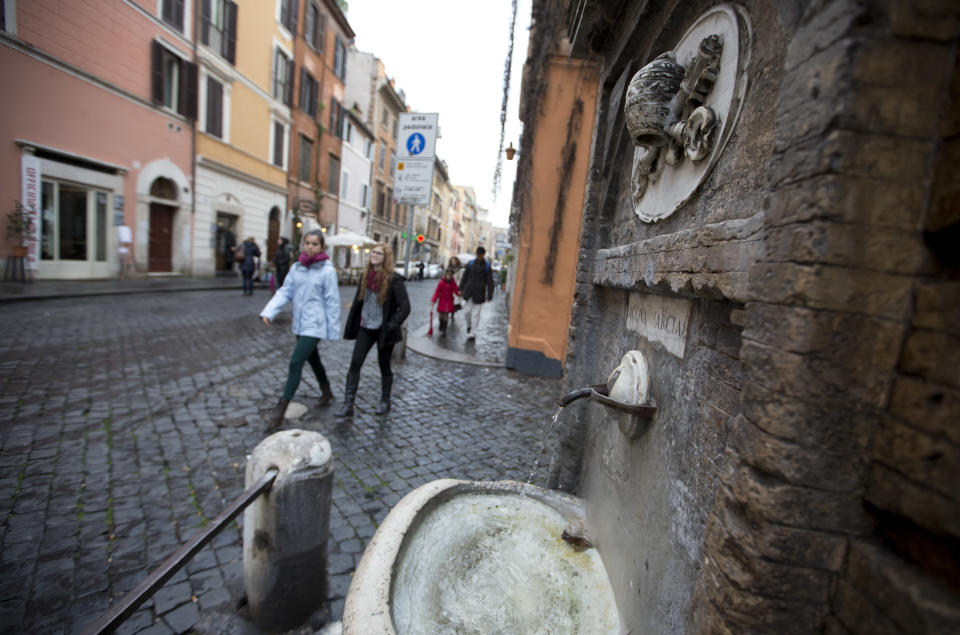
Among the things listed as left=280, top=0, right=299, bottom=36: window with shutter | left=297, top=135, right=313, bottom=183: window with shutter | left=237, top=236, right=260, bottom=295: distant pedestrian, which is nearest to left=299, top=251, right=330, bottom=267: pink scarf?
left=237, top=236, right=260, bottom=295: distant pedestrian

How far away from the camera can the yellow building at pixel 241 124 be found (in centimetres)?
1597

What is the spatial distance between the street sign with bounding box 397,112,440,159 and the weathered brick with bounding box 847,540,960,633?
7.70 metres

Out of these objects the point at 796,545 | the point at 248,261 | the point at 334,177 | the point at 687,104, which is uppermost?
the point at 334,177

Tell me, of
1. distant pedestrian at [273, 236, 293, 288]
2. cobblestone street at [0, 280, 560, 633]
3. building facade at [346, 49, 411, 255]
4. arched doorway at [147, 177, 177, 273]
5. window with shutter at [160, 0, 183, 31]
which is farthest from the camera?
building facade at [346, 49, 411, 255]

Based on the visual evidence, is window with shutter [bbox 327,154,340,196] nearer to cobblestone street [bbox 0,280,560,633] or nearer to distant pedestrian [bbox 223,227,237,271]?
distant pedestrian [bbox 223,227,237,271]

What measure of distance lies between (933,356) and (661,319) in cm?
114

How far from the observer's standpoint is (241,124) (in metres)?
17.8

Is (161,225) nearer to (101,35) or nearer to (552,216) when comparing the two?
(101,35)

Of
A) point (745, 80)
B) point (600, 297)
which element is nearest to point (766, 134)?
point (745, 80)

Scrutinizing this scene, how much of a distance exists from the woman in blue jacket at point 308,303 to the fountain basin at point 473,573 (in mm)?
2296

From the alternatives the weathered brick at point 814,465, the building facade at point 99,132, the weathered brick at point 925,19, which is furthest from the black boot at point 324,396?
the building facade at point 99,132

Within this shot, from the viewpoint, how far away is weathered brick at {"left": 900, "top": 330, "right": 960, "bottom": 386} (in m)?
0.83

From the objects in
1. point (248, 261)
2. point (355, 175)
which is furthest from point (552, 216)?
point (355, 175)

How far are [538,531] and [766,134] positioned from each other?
2203 millimetres
